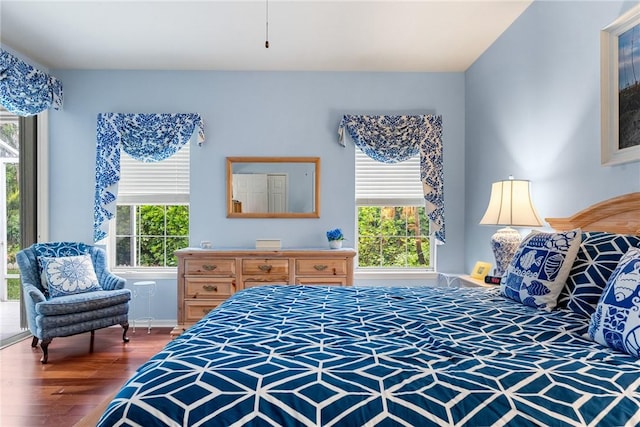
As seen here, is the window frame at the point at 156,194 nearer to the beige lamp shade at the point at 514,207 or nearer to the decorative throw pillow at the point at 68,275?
the decorative throw pillow at the point at 68,275

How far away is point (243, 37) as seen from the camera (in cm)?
323

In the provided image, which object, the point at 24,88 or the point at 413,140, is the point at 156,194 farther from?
the point at 413,140

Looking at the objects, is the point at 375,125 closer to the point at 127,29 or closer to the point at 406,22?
the point at 406,22

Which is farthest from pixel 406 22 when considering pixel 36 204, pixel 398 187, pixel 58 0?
pixel 36 204

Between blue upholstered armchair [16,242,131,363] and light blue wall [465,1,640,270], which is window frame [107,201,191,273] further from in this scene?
light blue wall [465,1,640,270]

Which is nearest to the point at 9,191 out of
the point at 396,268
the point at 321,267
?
the point at 321,267

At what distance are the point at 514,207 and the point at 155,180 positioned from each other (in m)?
3.49

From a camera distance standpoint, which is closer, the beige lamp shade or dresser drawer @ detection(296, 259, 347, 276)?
the beige lamp shade

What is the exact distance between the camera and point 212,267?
11.3ft

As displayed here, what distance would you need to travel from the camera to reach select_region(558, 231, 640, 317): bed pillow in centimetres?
154

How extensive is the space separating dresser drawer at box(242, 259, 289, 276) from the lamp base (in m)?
1.81

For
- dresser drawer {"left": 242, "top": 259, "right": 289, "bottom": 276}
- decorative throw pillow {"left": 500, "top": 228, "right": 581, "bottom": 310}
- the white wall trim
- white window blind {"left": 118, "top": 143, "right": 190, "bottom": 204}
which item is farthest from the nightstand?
the white wall trim

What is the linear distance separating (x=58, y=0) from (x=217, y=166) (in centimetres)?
183

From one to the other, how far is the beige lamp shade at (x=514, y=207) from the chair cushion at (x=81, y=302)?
10.4 ft
